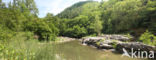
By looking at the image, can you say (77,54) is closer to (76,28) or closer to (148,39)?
(148,39)

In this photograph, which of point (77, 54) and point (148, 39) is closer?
point (77, 54)

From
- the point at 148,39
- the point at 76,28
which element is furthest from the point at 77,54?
the point at 76,28

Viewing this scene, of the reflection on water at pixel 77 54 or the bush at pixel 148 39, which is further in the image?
the bush at pixel 148 39

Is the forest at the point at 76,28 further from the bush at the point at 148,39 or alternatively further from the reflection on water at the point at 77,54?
the reflection on water at the point at 77,54

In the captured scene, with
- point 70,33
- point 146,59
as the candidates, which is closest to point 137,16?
point 146,59

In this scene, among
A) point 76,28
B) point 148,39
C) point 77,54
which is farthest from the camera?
point 76,28

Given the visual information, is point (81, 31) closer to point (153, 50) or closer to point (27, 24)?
point (27, 24)

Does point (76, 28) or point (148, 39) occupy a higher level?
point (76, 28)

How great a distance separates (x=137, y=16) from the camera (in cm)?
1944

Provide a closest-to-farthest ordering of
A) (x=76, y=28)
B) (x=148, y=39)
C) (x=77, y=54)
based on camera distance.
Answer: (x=77, y=54), (x=148, y=39), (x=76, y=28)

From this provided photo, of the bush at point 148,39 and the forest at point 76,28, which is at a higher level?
the forest at point 76,28

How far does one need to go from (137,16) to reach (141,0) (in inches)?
250

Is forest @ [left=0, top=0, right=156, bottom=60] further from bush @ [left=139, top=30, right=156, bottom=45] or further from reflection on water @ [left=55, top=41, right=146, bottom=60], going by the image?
reflection on water @ [left=55, top=41, right=146, bottom=60]

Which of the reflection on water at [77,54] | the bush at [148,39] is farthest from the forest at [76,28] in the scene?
the reflection on water at [77,54]
